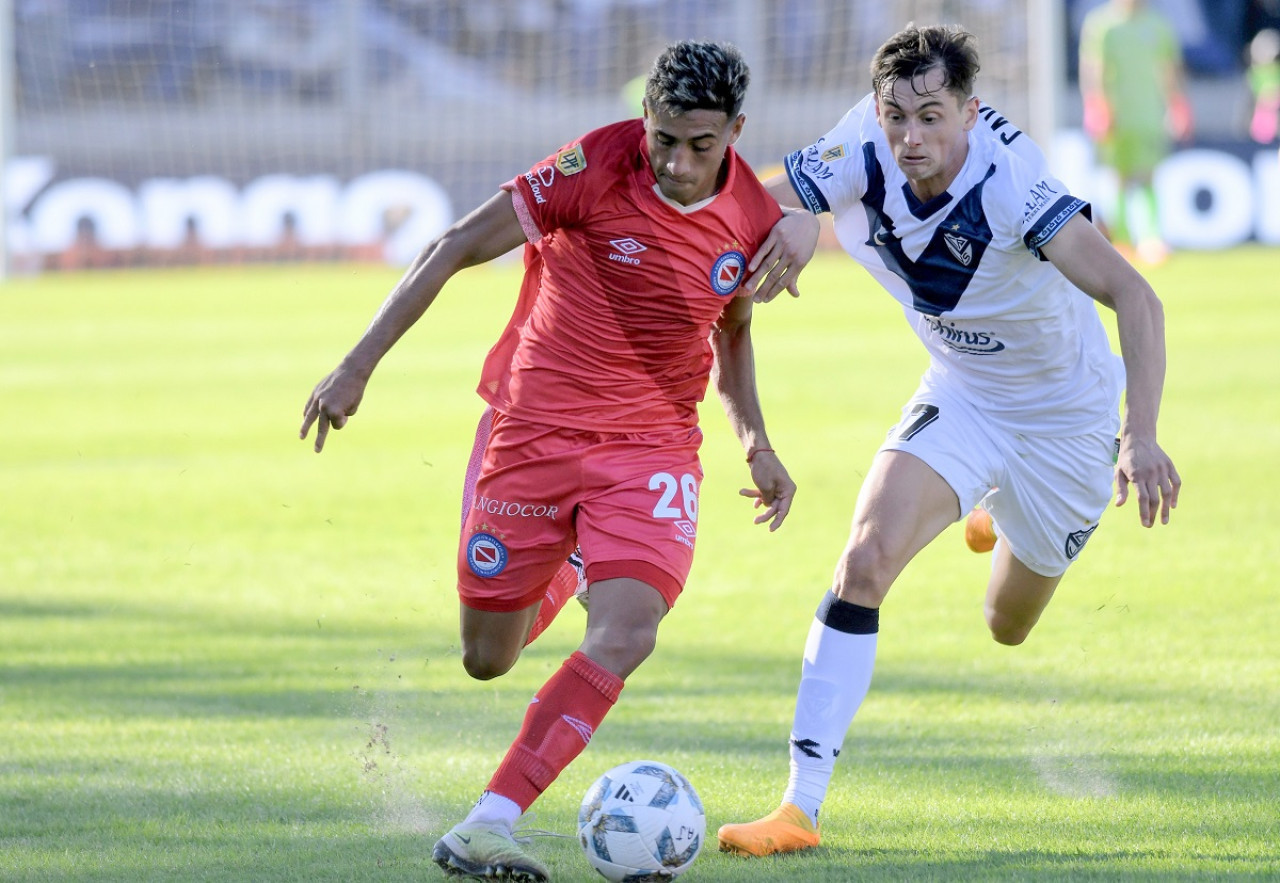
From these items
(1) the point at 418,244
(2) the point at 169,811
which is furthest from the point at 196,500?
(1) the point at 418,244

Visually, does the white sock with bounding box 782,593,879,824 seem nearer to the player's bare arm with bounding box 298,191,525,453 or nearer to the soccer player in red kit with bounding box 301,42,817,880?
the soccer player in red kit with bounding box 301,42,817,880

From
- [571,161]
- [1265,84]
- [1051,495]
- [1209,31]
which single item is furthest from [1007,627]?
[1209,31]

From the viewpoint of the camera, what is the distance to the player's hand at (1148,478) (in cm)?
432

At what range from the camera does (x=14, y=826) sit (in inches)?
187

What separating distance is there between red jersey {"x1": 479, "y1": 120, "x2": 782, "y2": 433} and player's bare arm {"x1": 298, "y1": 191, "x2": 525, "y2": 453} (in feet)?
0.24

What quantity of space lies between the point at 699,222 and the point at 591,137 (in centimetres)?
38

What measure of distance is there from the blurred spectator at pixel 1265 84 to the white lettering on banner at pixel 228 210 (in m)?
10.8

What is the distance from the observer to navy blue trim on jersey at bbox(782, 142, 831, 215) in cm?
520

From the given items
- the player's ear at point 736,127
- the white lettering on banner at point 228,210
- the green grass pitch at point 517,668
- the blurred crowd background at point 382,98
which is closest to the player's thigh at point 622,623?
the green grass pitch at point 517,668

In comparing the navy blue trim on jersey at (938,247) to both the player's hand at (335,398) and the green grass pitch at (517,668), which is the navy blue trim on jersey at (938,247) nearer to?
the green grass pitch at (517,668)

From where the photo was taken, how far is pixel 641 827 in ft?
13.5

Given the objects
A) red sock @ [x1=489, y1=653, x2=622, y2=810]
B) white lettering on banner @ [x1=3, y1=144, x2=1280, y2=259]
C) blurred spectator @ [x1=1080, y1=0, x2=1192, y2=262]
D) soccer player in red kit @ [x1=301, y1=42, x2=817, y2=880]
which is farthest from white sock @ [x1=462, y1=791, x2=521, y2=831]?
white lettering on banner @ [x1=3, y1=144, x2=1280, y2=259]

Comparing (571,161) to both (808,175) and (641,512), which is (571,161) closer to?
(808,175)

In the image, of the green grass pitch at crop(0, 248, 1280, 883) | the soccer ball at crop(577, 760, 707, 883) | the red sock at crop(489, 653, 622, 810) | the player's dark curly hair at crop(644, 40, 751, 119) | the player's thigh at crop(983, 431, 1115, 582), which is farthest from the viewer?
the player's thigh at crop(983, 431, 1115, 582)
